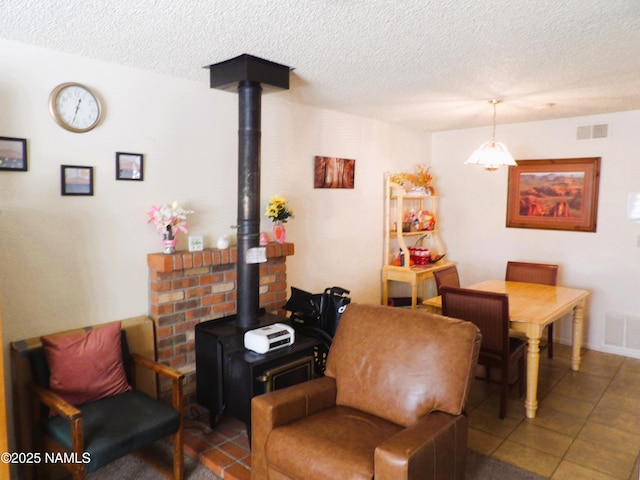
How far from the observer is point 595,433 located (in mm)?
2973

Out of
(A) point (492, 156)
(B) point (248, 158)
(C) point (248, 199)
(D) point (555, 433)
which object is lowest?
(D) point (555, 433)

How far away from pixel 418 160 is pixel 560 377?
2.76 metres

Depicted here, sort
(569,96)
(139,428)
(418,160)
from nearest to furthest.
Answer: (139,428) < (569,96) < (418,160)

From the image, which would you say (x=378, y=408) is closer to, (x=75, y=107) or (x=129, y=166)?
(x=129, y=166)

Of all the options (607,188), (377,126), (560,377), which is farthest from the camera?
(377,126)

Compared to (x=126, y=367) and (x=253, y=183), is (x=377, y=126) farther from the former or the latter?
(x=126, y=367)

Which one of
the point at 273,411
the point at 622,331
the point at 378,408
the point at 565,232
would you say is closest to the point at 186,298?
the point at 273,411

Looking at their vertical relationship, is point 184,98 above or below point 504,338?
above

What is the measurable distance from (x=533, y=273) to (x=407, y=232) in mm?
1323

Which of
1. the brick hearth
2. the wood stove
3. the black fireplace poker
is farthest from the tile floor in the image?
the black fireplace poker

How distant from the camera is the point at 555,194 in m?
4.77

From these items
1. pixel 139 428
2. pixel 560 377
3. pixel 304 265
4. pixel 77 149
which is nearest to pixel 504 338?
pixel 560 377

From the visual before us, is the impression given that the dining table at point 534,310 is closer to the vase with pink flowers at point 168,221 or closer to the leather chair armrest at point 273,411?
the leather chair armrest at point 273,411

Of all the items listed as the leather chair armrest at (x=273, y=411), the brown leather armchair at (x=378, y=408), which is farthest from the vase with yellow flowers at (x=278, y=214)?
the leather chair armrest at (x=273, y=411)
